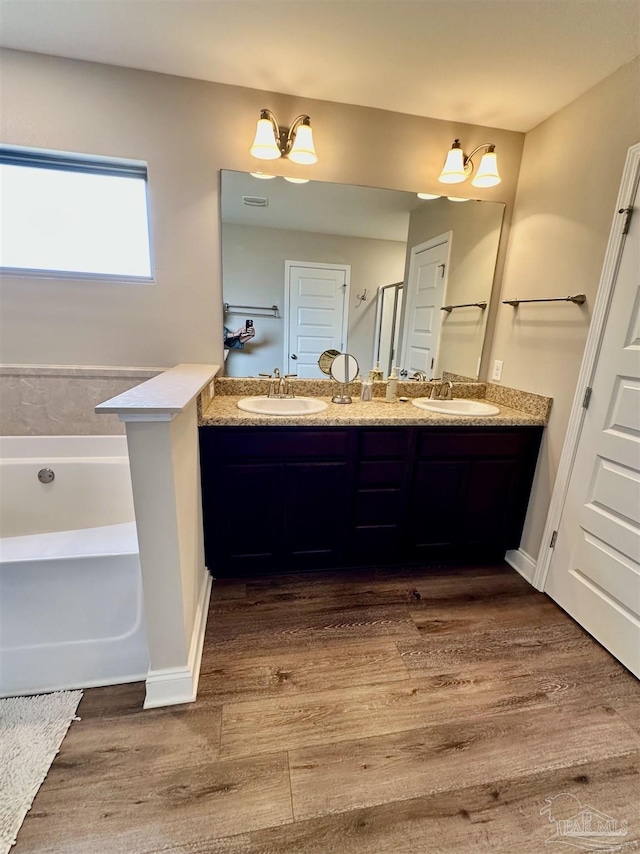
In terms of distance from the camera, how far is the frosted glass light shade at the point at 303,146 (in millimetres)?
1716

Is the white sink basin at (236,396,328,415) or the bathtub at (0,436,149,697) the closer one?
the bathtub at (0,436,149,697)

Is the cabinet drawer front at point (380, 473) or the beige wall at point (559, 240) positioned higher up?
the beige wall at point (559, 240)

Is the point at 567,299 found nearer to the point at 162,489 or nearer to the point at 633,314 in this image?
the point at 633,314

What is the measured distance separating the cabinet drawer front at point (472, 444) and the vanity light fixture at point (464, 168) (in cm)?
133

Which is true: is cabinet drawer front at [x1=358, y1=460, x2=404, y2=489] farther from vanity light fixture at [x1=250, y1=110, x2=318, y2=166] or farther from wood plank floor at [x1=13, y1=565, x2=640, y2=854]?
vanity light fixture at [x1=250, y1=110, x2=318, y2=166]

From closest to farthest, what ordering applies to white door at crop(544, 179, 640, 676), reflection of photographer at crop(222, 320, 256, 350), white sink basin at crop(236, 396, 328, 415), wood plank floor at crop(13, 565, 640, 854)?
wood plank floor at crop(13, 565, 640, 854), white door at crop(544, 179, 640, 676), white sink basin at crop(236, 396, 328, 415), reflection of photographer at crop(222, 320, 256, 350)

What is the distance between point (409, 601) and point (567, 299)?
1.70 m

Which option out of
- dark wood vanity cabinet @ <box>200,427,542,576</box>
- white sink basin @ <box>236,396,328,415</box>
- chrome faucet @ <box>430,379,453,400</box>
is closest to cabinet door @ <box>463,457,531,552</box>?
dark wood vanity cabinet @ <box>200,427,542,576</box>

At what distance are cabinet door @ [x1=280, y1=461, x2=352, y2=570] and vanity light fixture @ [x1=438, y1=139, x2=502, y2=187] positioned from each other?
1615mm

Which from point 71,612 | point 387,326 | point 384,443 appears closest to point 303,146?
point 387,326

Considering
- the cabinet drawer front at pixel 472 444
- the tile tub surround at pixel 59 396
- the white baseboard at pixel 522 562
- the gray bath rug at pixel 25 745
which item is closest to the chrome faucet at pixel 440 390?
Result: the cabinet drawer front at pixel 472 444

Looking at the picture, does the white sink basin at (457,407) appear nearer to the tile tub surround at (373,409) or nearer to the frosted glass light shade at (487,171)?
the tile tub surround at (373,409)

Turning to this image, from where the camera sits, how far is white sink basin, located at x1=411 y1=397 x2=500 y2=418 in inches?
78.9

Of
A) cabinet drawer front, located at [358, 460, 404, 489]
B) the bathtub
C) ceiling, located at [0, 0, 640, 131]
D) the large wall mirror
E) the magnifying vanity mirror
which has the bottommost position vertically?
the bathtub
